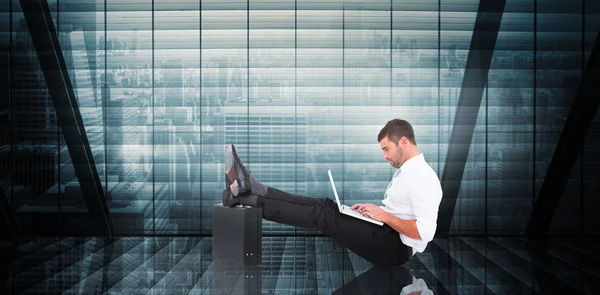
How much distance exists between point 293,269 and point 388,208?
75 centimetres

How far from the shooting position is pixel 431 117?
547 cm

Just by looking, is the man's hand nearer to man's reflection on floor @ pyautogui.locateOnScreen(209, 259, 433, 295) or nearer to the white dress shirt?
the white dress shirt

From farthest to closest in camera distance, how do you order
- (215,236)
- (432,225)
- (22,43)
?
1. (22,43)
2. (215,236)
3. (432,225)

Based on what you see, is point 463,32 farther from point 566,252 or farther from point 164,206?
point 164,206

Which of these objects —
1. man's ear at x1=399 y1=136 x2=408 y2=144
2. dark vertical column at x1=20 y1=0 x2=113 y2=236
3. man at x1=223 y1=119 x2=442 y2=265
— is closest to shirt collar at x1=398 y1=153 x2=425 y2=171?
man at x1=223 y1=119 x2=442 y2=265

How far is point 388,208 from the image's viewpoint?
3803mm

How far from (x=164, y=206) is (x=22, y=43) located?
6.36 feet

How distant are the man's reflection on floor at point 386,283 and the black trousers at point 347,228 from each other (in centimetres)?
9

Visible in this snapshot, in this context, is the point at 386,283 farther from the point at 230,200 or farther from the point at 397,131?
the point at 230,200

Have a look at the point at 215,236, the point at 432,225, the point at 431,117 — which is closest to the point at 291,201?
the point at 215,236

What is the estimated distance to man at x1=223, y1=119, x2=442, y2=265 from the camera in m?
3.49

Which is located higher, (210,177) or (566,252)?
(210,177)

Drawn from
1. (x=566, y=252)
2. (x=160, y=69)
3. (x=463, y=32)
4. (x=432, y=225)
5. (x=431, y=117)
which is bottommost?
(x=566, y=252)

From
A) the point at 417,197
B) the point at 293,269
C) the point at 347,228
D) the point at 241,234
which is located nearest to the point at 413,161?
the point at 417,197
